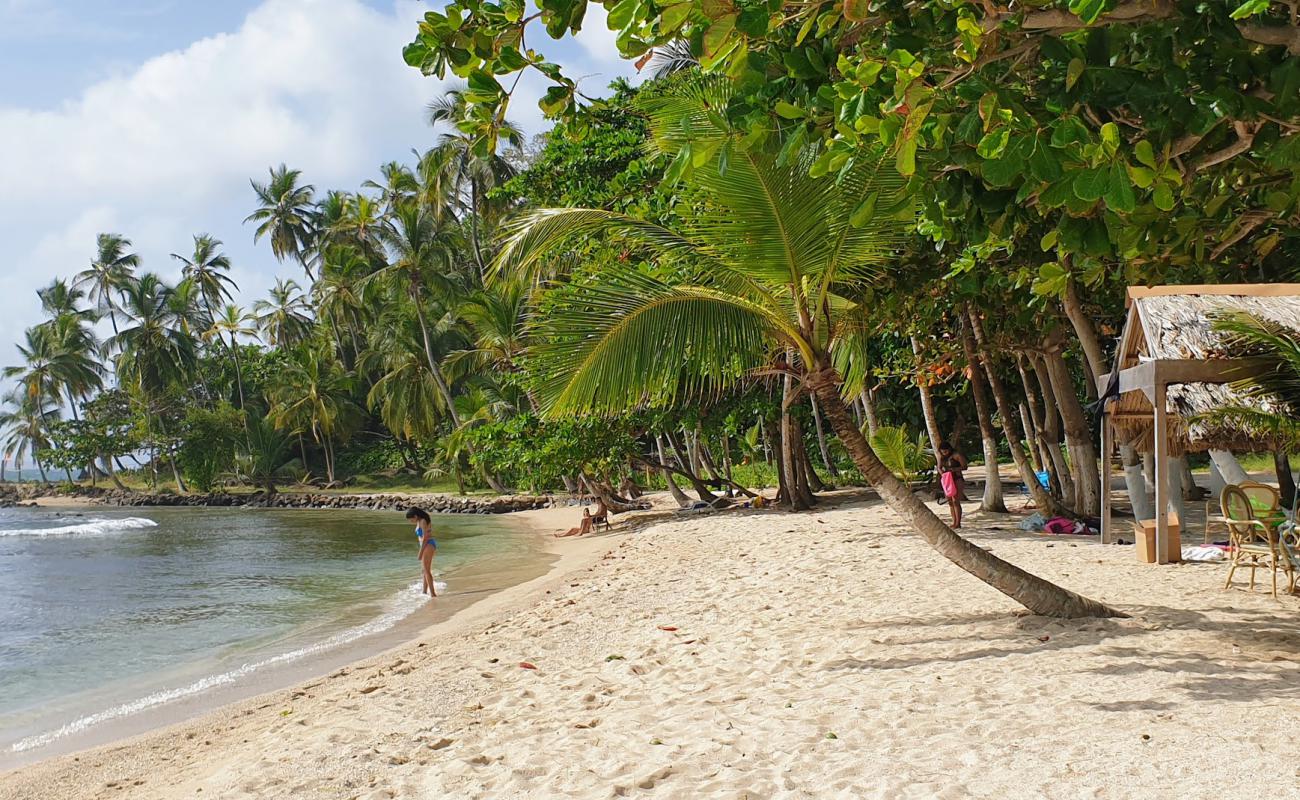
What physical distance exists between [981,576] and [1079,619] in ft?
Answer: 2.09

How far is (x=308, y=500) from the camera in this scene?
39.8 meters

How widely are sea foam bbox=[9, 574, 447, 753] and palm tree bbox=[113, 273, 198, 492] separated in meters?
40.0

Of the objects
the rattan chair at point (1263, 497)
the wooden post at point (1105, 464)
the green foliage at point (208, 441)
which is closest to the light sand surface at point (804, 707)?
the rattan chair at point (1263, 497)

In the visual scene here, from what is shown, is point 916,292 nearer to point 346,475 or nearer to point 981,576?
point 981,576

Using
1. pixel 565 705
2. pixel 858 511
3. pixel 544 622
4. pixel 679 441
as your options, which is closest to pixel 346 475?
pixel 679 441

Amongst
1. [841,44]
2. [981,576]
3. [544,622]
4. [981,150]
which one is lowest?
[544,622]

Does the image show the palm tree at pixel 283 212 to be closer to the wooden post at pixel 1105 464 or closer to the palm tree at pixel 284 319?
the palm tree at pixel 284 319

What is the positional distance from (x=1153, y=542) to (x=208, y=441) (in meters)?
45.1

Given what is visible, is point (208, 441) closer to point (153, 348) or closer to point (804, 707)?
point (153, 348)

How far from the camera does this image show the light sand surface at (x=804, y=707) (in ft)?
11.7

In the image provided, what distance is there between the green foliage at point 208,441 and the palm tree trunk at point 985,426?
4011cm

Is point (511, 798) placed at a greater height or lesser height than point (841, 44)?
lesser

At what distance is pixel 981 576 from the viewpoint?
561 centimetres

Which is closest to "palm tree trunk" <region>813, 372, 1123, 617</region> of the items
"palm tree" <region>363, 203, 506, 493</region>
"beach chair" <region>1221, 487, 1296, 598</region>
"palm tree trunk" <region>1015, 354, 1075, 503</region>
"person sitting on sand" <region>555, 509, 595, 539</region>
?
"beach chair" <region>1221, 487, 1296, 598</region>
